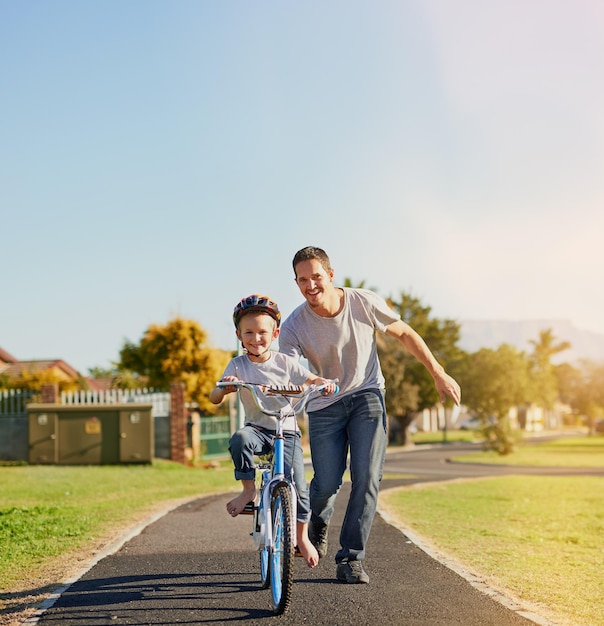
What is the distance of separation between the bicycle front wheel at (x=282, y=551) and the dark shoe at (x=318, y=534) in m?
0.85

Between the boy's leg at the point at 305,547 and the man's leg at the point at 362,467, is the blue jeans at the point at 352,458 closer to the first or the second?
the man's leg at the point at 362,467

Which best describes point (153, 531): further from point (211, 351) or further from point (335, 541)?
point (211, 351)

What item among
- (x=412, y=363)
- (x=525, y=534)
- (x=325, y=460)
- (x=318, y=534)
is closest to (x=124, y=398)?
(x=525, y=534)

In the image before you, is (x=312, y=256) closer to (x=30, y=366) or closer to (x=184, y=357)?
(x=184, y=357)

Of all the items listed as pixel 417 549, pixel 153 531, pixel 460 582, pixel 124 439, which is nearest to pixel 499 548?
pixel 417 549

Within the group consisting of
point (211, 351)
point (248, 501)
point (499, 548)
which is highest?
point (211, 351)

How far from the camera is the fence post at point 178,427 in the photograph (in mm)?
24109

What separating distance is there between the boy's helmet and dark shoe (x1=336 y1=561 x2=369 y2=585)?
1744 millimetres

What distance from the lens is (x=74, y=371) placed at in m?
61.8

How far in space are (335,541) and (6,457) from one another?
1805 centimetres

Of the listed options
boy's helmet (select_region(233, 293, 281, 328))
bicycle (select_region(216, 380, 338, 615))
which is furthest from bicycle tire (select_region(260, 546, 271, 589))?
boy's helmet (select_region(233, 293, 281, 328))

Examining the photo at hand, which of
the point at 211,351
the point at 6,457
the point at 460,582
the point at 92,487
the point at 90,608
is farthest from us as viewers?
the point at 211,351

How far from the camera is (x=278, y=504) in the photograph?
17.0ft

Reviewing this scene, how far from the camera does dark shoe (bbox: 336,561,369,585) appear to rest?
5.85 metres
